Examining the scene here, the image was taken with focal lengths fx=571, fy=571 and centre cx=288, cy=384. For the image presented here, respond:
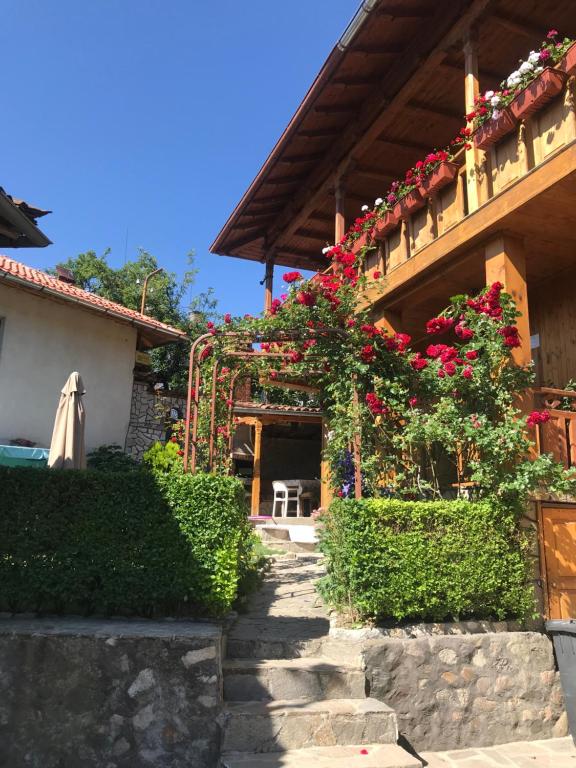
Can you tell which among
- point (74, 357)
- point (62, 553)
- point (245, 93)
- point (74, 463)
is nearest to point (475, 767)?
point (62, 553)

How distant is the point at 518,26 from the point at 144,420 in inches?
422

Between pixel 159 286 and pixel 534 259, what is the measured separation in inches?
713

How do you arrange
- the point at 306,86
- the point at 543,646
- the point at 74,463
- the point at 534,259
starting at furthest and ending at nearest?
the point at 306,86
the point at 534,259
the point at 74,463
the point at 543,646

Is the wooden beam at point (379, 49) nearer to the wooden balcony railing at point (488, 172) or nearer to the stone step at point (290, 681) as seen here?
the wooden balcony railing at point (488, 172)

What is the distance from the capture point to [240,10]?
35.0 ft

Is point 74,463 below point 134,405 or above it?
below

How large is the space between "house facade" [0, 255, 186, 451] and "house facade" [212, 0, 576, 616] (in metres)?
3.77

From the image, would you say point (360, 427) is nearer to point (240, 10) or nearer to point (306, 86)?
point (306, 86)

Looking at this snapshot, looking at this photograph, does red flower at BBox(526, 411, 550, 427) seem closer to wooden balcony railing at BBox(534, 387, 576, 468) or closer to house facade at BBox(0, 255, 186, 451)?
wooden balcony railing at BBox(534, 387, 576, 468)

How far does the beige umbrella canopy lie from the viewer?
6.58m

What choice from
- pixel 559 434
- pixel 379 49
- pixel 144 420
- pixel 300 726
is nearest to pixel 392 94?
pixel 379 49

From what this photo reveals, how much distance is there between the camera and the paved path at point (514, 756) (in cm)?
446

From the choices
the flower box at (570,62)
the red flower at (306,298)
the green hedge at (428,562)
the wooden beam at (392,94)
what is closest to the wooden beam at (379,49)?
the wooden beam at (392,94)

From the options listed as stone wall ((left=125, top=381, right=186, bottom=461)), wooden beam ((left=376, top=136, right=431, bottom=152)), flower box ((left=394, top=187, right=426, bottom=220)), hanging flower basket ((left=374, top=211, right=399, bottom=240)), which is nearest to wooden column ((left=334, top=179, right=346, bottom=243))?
wooden beam ((left=376, top=136, right=431, bottom=152))
